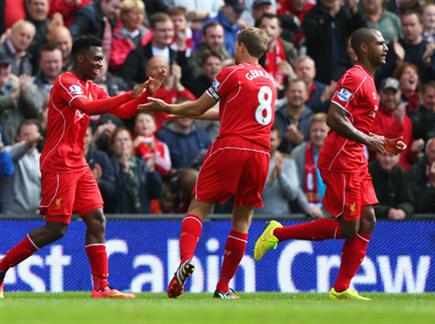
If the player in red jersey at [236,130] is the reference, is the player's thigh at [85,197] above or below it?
below

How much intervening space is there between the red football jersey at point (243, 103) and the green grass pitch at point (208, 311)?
1.51 m

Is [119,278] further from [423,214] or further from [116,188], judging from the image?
[423,214]

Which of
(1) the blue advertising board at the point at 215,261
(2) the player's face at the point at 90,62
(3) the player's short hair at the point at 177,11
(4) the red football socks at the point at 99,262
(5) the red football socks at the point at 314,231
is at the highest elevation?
(3) the player's short hair at the point at 177,11

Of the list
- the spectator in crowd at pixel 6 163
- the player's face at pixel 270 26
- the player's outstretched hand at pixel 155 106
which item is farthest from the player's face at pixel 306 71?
the player's outstretched hand at pixel 155 106

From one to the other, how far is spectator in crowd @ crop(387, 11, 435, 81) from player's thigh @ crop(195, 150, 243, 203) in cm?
800

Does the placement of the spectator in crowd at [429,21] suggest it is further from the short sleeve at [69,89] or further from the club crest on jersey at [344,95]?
the short sleeve at [69,89]

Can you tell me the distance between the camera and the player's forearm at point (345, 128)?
473 inches

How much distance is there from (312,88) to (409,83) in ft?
4.51

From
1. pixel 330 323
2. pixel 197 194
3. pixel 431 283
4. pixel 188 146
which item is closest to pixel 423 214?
pixel 431 283

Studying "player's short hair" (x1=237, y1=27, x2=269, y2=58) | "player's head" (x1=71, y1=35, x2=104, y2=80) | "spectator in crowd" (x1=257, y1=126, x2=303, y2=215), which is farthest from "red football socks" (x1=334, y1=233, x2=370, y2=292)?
"spectator in crowd" (x1=257, y1=126, x2=303, y2=215)

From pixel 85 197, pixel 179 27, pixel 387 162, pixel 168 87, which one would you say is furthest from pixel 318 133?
pixel 85 197

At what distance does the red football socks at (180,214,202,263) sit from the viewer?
11.8 m

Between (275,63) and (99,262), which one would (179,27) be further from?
(99,262)

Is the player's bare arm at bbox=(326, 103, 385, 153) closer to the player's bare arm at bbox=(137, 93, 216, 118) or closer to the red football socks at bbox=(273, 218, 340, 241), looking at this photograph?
the red football socks at bbox=(273, 218, 340, 241)
